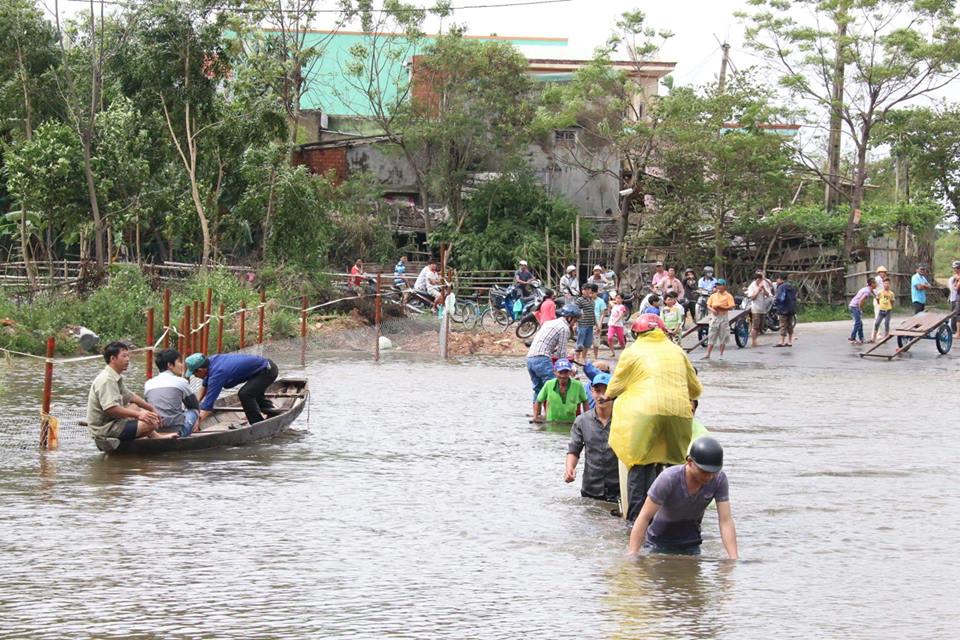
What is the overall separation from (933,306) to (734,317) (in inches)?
455

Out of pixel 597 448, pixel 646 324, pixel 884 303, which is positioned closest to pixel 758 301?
pixel 884 303

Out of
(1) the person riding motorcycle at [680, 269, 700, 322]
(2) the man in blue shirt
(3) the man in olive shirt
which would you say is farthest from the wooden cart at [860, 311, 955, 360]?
(3) the man in olive shirt

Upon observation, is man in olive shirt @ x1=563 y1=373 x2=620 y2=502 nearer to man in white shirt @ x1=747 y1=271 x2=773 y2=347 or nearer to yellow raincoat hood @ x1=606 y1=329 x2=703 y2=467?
yellow raincoat hood @ x1=606 y1=329 x2=703 y2=467

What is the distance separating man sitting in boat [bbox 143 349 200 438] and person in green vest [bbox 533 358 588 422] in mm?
3826

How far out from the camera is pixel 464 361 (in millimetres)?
25500

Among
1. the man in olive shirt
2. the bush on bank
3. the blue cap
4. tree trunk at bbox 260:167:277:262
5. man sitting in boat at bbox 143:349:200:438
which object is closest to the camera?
the man in olive shirt

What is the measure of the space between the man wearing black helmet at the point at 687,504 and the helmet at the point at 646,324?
1.34 m

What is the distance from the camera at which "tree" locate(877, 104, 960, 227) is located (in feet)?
125

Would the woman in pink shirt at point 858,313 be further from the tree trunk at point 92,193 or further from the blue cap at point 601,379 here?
the blue cap at point 601,379

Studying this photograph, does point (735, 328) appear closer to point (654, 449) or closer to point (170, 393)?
point (170, 393)

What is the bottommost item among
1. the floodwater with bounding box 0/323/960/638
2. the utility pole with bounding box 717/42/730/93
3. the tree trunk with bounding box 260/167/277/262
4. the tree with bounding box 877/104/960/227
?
the floodwater with bounding box 0/323/960/638

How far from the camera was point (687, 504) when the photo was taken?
27.2 feet

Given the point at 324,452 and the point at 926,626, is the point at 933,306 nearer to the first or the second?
the point at 324,452

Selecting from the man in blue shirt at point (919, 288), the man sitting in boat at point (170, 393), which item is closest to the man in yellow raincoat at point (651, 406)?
the man sitting in boat at point (170, 393)
